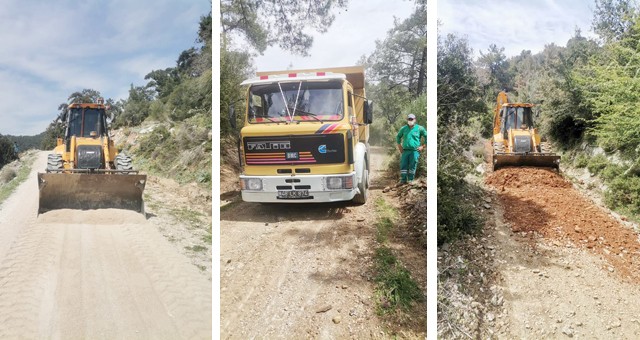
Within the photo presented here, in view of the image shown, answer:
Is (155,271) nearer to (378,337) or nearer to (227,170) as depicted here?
(227,170)

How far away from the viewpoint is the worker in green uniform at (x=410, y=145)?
2873mm

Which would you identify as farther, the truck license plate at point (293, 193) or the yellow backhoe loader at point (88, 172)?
the yellow backhoe loader at point (88, 172)

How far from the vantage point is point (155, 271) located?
3.27 metres

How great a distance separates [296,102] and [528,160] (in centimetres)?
226

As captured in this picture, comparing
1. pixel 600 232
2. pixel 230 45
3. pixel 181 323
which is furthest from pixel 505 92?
pixel 181 323

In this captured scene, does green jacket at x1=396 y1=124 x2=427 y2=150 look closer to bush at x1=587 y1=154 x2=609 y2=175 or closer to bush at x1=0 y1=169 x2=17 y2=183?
bush at x1=587 y1=154 x2=609 y2=175

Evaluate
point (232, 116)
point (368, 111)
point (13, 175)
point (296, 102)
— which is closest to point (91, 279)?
point (13, 175)

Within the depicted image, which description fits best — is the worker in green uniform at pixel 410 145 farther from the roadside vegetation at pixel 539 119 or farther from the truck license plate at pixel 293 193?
the truck license plate at pixel 293 193

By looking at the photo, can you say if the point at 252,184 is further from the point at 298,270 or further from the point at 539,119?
the point at 539,119

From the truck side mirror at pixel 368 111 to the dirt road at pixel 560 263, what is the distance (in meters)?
1.38

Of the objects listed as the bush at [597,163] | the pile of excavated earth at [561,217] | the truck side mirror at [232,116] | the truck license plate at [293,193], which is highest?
the truck side mirror at [232,116]

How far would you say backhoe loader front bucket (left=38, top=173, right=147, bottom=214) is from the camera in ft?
12.5

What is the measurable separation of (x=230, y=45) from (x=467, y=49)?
1.83 metres

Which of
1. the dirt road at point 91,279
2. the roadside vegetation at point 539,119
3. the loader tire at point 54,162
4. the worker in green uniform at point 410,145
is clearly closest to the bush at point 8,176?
the dirt road at point 91,279
